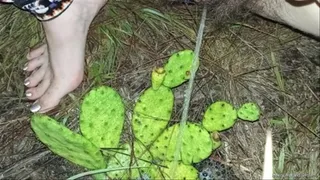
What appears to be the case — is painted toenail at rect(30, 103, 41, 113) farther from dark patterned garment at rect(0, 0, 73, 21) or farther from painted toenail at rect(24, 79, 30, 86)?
dark patterned garment at rect(0, 0, 73, 21)

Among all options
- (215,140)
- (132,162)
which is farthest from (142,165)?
(215,140)

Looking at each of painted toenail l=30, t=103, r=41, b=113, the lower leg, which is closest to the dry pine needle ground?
painted toenail l=30, t=103, r=41, b=113

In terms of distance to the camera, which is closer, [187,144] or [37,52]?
[187,144]

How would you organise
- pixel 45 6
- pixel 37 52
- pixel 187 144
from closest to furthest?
1. pixel 45 6
2. pixel 187 144
3. pixel 37 52

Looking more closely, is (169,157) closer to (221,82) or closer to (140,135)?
(140,135)

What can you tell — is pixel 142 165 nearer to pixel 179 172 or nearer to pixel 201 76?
pixel 179 172

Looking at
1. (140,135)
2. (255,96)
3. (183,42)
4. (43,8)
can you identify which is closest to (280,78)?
(255,96)

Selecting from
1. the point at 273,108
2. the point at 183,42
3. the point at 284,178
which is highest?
the point at 183,42

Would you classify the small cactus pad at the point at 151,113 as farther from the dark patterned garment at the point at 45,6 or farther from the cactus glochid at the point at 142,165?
the dark patterned garment at the point at 45,6
